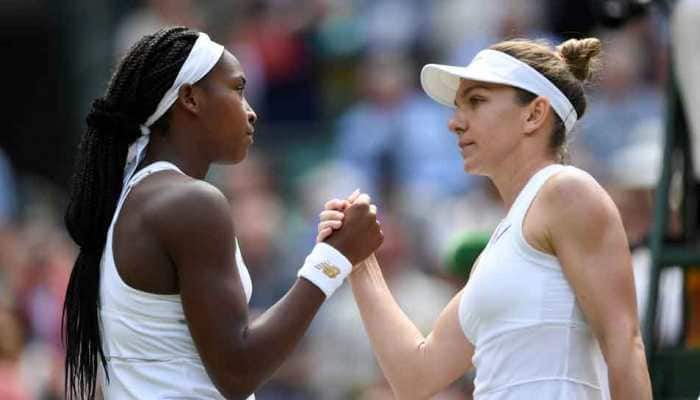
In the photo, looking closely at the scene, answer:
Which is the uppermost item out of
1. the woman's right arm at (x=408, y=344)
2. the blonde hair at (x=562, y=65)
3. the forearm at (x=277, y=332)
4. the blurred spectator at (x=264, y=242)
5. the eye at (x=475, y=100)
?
the blonde hair at (x=562, y=65)

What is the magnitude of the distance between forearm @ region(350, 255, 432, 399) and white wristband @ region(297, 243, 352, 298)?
0.55 meters

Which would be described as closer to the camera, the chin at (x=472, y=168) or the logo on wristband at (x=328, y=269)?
the logo on wristband at (x=328, y=269)

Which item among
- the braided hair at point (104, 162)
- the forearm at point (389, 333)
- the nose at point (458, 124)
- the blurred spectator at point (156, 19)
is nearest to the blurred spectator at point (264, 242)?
the blurred spectator at point (156, 19)

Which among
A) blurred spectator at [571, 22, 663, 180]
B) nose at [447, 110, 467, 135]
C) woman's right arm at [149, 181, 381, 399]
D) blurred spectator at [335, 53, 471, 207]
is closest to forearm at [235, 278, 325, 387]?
woman's right arm at [149, 181, 381, 399]

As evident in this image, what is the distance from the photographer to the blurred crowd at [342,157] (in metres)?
9.48

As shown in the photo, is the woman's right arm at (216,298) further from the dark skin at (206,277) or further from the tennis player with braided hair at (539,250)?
the tennis player with braided hair at (539,250)

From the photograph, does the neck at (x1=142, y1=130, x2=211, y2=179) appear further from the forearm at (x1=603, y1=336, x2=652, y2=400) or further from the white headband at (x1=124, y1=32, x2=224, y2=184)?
the forearm at (x1=603, y1=336, x2=652, y2=400)

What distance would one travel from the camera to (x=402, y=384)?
4.71 metres

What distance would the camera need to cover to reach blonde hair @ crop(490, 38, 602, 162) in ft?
14.2

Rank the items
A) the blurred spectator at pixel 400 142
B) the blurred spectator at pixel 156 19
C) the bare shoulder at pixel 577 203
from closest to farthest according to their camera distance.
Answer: the bare shoulder at pixel 577 203
the blurred spectator at pixel 400 142
the blurred spectator at pixel 156 19

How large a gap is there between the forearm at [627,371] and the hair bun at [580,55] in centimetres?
→ 74

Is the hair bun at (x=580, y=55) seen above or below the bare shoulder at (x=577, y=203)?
above

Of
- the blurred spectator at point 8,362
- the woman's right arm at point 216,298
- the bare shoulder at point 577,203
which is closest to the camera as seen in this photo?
the woman's right arm at point 216,298

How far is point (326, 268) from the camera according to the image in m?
4.14
